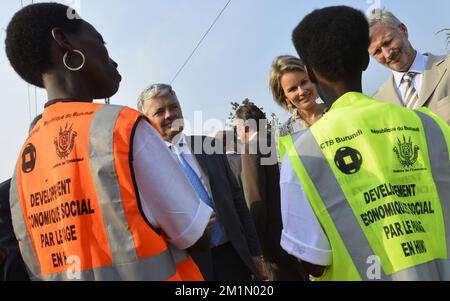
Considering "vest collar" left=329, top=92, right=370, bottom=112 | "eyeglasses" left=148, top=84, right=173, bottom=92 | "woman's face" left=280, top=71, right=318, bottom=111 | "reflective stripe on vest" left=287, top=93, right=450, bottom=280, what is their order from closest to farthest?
"reflective stripe on vest" left=287, top=93, right=450, bottom=280 → "vest collar" left=329, top=92, right=370, bottom=112 → "eyeglasses" left=148, top=84, right=173, bottom=92 → "woman's face" left=280, top=71, right=318, bottom=111

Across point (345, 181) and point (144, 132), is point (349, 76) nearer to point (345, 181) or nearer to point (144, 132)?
point (345, 181)

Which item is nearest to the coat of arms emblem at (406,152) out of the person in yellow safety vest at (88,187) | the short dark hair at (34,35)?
the person in yellow safety vest at (88,187)

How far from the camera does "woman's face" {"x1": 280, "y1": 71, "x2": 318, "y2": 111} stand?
363 cm

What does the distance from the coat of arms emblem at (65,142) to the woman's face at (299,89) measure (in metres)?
2.36

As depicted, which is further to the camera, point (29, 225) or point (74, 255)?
point (29, 225)

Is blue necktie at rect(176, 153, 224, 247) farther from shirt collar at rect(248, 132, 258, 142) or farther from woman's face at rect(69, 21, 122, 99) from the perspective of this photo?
woman's face at rect(69, 21, 122, 99)

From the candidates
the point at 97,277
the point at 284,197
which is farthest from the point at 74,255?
the point at 284,197

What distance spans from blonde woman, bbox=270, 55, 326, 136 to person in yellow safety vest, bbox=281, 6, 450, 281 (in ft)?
6.10

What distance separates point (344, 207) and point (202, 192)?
4.73 ft

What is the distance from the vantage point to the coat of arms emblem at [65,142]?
1.58 meters

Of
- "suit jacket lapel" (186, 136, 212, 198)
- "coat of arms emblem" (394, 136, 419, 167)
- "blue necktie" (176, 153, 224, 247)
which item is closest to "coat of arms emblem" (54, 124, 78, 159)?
"coat of arms emblem" (394, 136, 419, 167)

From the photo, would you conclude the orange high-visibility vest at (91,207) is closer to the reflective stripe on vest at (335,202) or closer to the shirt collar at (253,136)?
the reflective stripe on vest at (335,202)

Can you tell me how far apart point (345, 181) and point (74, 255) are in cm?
99
